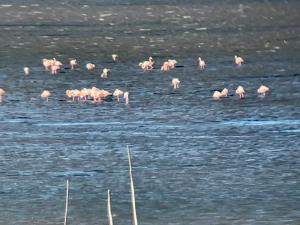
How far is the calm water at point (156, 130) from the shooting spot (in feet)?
21.7

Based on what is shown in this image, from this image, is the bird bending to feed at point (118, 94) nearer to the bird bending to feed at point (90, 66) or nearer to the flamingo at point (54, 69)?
the flamingo at point (54, 69)

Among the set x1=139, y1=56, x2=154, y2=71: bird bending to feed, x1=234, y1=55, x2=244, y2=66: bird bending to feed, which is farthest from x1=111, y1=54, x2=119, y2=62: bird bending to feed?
x1=234, y1=55, x2=244, y2=66: bird bending to feed

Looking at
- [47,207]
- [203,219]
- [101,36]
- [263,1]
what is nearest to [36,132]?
[47,207]

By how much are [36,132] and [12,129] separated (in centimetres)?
26

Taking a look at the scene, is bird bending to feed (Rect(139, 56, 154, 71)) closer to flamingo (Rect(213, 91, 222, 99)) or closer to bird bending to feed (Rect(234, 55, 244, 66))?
bird bending to feed (Rect(234, 55, 244, 66))

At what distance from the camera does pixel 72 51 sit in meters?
13.4

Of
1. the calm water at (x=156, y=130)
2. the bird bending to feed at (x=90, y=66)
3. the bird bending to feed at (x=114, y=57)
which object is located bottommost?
the calm water at (x=156, y=130)

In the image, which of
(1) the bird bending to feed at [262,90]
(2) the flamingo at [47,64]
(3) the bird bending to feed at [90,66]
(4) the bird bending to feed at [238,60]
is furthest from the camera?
(4) the bird bending to feed at [238,60]

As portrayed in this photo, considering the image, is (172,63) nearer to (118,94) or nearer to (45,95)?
(118,94)

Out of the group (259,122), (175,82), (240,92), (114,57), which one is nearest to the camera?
(259,122)

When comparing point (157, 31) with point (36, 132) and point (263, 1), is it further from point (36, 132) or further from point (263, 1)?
point (36, 132)

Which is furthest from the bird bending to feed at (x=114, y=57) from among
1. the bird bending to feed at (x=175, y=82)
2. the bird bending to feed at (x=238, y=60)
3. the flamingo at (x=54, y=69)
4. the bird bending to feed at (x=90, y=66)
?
the bird bending to feed at (x=175, y=82)

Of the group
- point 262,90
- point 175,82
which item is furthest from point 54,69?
point 262,90

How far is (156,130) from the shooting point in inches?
342
